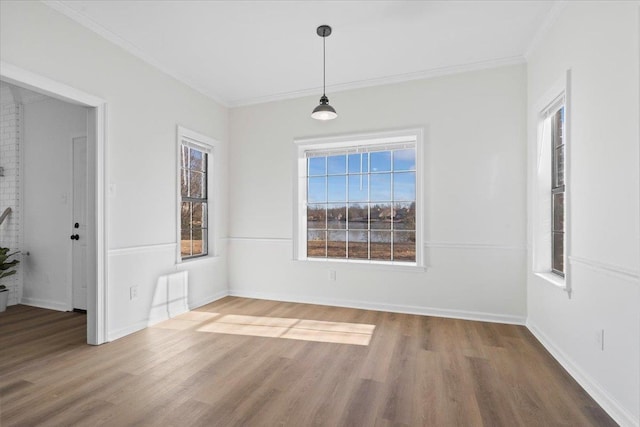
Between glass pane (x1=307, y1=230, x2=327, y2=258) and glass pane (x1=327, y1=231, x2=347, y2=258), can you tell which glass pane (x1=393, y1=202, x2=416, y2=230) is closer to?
glass pane (x1=327, y1=231, x2=347, y2=258)

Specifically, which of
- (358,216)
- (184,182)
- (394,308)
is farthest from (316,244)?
(184,182)

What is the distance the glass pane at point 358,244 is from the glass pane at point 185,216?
7.37 feet

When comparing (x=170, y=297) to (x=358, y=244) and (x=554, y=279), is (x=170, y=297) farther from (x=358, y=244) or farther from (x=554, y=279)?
(x=554, y=279)

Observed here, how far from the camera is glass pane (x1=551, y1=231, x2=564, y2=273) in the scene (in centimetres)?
304

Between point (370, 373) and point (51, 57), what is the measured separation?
12.1 feet

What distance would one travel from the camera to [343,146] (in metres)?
4.54

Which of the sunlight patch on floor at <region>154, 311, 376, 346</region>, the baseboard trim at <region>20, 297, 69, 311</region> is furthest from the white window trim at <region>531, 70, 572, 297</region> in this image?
the baseboard trim at <region>20, 297, 69, 311</region>

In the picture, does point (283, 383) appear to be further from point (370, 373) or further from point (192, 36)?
point (192, 36)

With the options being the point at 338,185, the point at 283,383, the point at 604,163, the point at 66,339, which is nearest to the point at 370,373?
the point at 283,383

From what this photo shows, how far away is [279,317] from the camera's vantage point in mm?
3918

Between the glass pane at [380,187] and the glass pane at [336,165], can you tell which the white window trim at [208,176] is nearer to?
the glass pane at [336,165]

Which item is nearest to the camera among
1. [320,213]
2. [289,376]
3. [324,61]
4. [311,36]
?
[289,376]

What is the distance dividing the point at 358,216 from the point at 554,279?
7.58ft

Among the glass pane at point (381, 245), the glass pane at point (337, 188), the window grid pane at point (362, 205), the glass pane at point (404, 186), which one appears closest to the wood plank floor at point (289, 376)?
the glass pane at point (381, 245)
